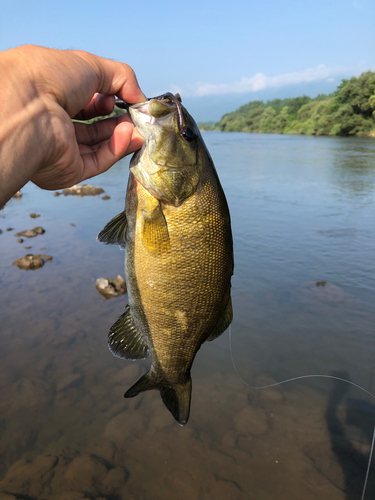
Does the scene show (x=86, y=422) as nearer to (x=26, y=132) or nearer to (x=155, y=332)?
(x=155, y=332)

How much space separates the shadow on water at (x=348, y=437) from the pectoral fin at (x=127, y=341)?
3.15 metres

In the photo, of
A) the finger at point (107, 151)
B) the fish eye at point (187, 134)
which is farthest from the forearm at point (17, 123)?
the fish eye at point (187, 134)

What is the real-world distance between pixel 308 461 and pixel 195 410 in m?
1.51

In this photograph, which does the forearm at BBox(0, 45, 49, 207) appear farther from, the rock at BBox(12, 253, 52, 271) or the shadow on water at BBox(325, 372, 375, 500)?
the rock at BBox(12, 253, 52, 271)

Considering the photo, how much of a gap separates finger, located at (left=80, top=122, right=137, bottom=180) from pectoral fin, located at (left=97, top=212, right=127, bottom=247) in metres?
0.40

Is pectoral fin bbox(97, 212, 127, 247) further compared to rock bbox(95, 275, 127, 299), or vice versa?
rock bbox(95, 275, 127, 299)

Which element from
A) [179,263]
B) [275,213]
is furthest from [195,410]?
[275,213]

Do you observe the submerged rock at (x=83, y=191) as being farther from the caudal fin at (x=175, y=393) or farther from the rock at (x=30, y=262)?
the caudal fin at (x=175, y=393)

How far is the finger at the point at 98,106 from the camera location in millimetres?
2529

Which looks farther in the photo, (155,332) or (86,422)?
(86,422)

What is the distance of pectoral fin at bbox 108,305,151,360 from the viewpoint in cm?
253

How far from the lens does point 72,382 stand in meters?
5.39

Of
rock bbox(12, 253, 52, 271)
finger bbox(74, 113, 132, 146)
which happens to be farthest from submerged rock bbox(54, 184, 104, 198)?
finger bbox(74, 113, 132, 146)

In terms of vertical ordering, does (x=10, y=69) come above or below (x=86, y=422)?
above
